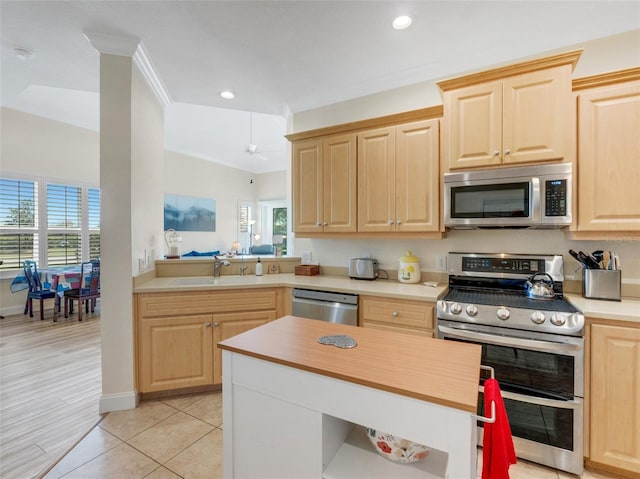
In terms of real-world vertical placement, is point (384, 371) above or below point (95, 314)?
above

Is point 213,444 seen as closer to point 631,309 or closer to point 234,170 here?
point 631,309

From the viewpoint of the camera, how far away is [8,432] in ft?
6.63

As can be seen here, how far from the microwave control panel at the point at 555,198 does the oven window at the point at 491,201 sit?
11 centimetres

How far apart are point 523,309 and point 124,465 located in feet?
8.19

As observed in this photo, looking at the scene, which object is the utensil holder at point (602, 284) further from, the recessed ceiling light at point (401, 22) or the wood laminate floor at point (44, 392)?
the wood laminate floor at point (44, 392)

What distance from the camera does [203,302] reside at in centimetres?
246

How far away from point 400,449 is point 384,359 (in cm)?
29

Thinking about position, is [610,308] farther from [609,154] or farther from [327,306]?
[327,306]

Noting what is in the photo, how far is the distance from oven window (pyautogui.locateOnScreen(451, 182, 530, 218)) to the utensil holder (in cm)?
53

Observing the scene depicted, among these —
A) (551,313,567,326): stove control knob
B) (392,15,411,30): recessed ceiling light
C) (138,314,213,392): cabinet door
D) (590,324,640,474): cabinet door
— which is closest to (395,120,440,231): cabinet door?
(392,15,411,30): recessed ceiling light

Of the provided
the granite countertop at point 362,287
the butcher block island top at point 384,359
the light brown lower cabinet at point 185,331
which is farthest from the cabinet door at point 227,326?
the butcher block island top at point 384,359

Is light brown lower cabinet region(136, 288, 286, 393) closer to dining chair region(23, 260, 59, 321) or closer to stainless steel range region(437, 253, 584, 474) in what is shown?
stainless steel range region(437, 253, 584, 474)

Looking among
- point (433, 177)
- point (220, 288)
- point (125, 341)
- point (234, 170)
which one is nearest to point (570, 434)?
point (433, 177)

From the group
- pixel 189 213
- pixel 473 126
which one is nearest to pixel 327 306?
pixel 473 126
